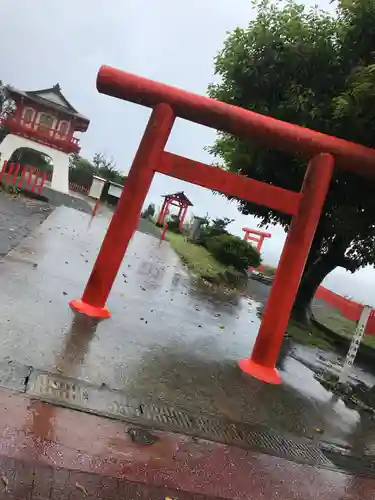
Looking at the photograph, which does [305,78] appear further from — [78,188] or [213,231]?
[78,188]

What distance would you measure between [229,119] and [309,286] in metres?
8.32

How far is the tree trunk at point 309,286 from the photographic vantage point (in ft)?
43.1

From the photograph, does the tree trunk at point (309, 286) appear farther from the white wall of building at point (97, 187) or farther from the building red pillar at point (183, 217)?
the white wall of building at point (97, 187)

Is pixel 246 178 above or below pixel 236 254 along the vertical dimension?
above

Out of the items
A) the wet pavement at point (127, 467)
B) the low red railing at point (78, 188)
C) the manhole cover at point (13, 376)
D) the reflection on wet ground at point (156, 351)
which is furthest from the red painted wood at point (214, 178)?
the low red railing at point (78, 188)

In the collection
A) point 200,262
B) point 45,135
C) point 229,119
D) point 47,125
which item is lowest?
point 200,262

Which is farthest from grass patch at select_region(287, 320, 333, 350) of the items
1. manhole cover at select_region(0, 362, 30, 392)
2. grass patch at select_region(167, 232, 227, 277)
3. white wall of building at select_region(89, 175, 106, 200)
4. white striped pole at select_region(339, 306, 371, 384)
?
white wall of building at select_region(89, 175, 106, 200)

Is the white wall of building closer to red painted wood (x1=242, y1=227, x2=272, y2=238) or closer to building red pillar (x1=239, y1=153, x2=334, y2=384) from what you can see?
red painted wood (x1=242, y1=227, x2=272, y2=238)

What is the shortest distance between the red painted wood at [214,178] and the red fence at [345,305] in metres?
13.2

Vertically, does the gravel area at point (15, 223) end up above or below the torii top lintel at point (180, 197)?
below

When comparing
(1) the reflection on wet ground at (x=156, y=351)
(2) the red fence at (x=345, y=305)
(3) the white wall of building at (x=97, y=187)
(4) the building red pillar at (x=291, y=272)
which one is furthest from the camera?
(3) the white wall of building at (x=97, y=187)

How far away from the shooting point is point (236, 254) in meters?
18.7

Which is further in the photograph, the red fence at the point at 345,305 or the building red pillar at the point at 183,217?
the building red pillar at the point at 183,217

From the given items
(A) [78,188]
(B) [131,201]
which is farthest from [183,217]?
(B) [131,201]
